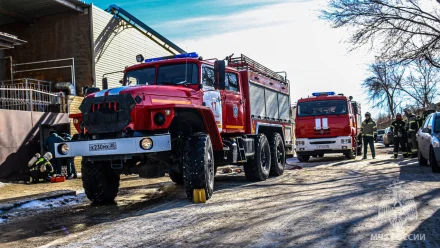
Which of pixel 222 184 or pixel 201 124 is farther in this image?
pixel 222 184

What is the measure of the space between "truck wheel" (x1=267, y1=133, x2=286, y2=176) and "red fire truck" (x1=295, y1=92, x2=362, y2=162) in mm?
4661

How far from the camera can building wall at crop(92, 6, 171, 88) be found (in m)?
20.2

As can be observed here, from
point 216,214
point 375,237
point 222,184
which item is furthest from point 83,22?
point 375,237

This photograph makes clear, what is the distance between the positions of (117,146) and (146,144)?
468 millimetres

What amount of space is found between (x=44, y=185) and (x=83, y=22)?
1010 centimetres

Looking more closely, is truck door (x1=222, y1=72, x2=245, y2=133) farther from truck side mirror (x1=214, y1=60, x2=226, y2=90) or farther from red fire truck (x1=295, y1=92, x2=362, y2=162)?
red fire truck (x1=295, y1=92, x2=362, y2=162)

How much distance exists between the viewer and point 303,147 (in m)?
16.9

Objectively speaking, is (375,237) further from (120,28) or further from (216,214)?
(120,28)

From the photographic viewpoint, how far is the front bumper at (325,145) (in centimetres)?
1652

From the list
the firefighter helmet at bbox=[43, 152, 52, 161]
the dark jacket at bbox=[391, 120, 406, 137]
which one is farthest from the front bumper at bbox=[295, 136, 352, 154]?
the firefighter helmet at bbox=[43, 152, 52, 161]

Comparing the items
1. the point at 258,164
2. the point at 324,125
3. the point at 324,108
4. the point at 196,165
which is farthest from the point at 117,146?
the point at 324,108

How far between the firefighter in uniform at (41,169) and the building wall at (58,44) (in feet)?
24.5

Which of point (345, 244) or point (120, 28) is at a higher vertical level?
point (120, 28)

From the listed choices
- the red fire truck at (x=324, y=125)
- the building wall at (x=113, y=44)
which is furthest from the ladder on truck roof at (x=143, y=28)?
the red fire truck at (x=324, y=125)
